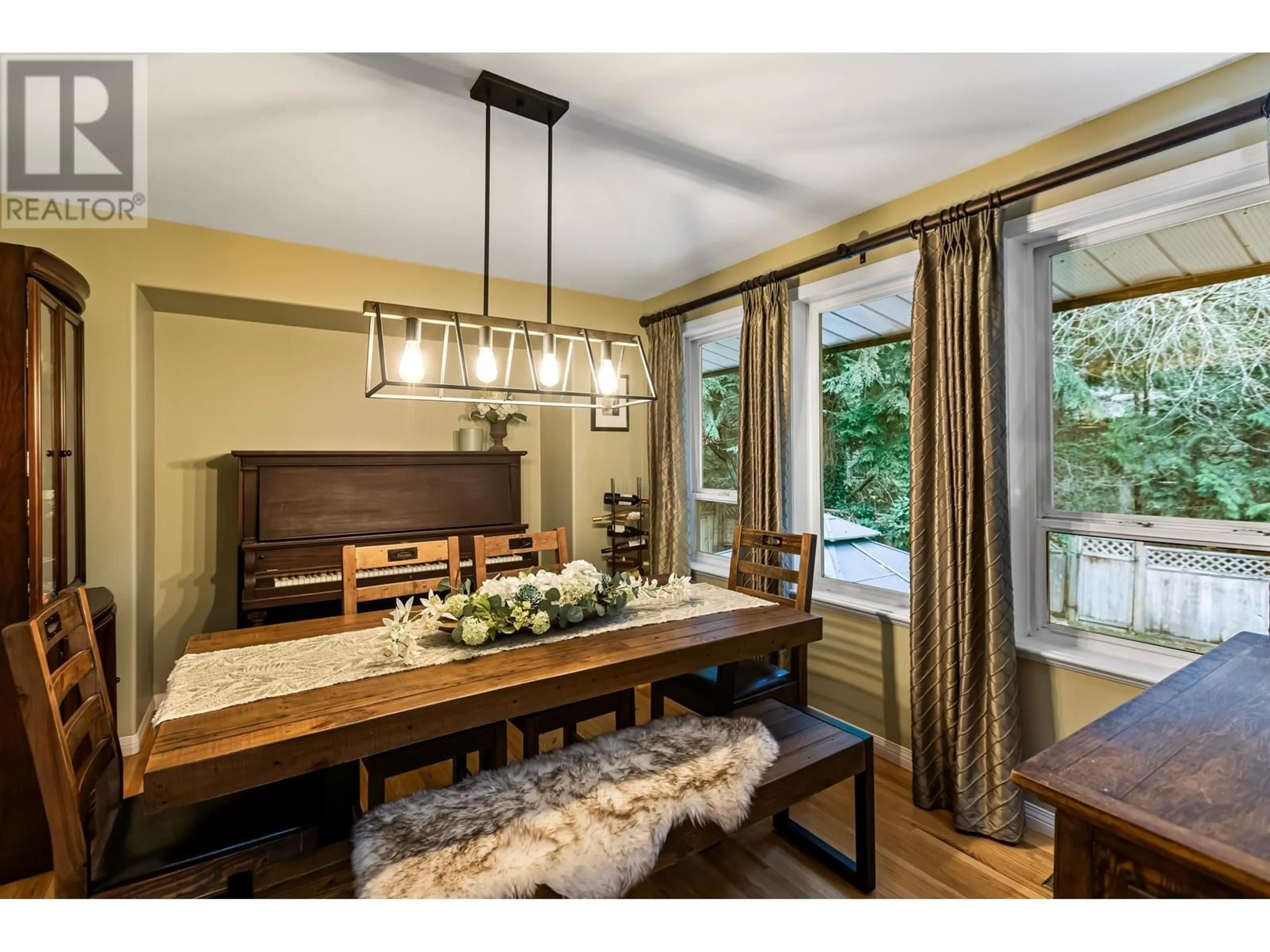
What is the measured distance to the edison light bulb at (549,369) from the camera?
2.07 metres

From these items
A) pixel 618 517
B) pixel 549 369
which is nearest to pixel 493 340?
pixel 549 369

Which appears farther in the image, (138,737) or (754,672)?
(138,737)

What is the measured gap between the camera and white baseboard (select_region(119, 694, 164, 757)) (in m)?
2.87

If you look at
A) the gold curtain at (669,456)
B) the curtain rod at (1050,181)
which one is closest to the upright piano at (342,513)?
the gold curtain at (669,456)

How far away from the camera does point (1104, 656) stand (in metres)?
2.12

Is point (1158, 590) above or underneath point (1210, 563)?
underneath

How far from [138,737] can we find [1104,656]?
14.3 feet

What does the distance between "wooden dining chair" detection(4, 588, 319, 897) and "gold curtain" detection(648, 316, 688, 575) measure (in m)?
2.63

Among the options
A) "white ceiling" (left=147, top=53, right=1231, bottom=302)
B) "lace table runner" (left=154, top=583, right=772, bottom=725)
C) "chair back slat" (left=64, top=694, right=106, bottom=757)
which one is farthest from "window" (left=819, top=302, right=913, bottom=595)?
"chair back slat" (left=64, top=694, right=106, bottom=757)

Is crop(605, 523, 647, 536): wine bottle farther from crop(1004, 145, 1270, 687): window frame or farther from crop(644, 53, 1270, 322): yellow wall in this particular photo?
crop(1004, 145, 1270, 687): window frame

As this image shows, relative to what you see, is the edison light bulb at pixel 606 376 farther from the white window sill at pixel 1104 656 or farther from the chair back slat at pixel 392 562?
the white window sill at pixel 1104 656

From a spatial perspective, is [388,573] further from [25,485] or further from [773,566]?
[773,566]

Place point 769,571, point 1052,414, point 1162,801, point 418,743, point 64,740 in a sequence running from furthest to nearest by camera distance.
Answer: point 769,571 < point 1052,414 < point 418,743 < point 64,740 < point 1162,801
